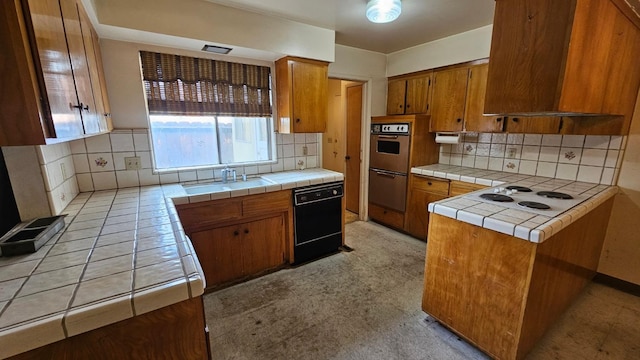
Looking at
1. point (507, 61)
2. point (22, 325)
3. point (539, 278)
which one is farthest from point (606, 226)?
point (22, 325)

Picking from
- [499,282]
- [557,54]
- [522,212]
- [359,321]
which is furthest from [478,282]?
[557,54]

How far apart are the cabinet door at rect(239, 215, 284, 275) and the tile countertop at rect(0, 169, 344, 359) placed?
3.13 ft

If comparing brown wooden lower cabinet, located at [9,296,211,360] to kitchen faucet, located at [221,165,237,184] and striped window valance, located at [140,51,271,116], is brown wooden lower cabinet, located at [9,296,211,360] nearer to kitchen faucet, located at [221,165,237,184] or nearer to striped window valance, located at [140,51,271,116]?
kitchen faucet, located at [221,165,237,184]

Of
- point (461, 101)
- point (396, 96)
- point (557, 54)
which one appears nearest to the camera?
point (557, 54)

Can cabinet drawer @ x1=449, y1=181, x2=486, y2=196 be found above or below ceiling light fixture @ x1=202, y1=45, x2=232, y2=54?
below

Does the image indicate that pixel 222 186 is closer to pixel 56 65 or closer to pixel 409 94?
pixel 56 65

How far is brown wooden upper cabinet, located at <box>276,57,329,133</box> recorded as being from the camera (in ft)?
8.57

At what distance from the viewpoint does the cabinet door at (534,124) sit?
2.35 meters

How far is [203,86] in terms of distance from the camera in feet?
8.06

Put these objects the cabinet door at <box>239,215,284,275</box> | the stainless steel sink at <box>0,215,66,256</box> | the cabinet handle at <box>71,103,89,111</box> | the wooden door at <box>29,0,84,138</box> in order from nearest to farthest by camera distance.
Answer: the wooden door at <box>29,0,84,138</box>
the stainless steel sink at <box>0,215,66,256</box>
the cabinet handle at <box>71,103,89,111</box>
the cabinet door at <box>239,215,284,275</box>

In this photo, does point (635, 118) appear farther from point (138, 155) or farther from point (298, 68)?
point (138, 155)

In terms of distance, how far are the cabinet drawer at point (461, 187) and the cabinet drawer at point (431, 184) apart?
0.07 m

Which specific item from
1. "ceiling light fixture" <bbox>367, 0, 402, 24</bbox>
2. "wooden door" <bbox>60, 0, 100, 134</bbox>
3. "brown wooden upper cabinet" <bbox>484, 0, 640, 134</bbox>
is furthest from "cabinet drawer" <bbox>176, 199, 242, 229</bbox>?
"brown wooden upper cabinet" <bbox>484, 0, 640, 134</bbox>

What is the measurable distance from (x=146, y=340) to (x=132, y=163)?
1866 mm
